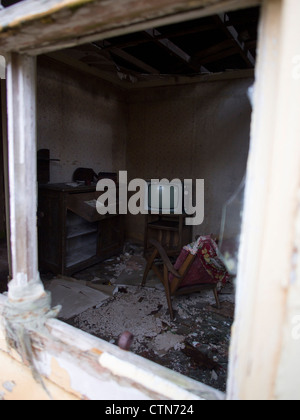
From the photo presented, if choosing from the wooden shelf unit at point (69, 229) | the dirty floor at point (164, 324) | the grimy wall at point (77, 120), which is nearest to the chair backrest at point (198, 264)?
the dirty floor at point (164, 324)

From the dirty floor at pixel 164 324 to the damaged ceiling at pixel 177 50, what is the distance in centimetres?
306

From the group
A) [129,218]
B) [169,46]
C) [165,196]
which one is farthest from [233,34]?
[129,218]

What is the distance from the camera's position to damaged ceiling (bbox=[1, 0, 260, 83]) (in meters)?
2.99

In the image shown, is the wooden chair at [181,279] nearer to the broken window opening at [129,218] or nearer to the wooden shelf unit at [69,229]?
the broken window opening at [129,218]

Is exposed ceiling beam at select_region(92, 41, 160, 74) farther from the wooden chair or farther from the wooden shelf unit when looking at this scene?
the wooden chair

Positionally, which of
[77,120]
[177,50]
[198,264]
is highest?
[177,50]

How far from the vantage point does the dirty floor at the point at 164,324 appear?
2270mm

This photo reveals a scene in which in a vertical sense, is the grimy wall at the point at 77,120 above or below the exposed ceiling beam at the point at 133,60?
below

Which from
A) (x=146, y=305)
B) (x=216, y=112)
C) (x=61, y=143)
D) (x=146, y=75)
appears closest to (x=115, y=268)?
(x=146, y=305)

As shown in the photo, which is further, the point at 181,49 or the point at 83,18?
the point at 181,49

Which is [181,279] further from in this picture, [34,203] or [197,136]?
[197,136]

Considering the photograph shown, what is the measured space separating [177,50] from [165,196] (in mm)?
2089

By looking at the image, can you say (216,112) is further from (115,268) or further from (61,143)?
(115,268)

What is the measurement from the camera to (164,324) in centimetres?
279
